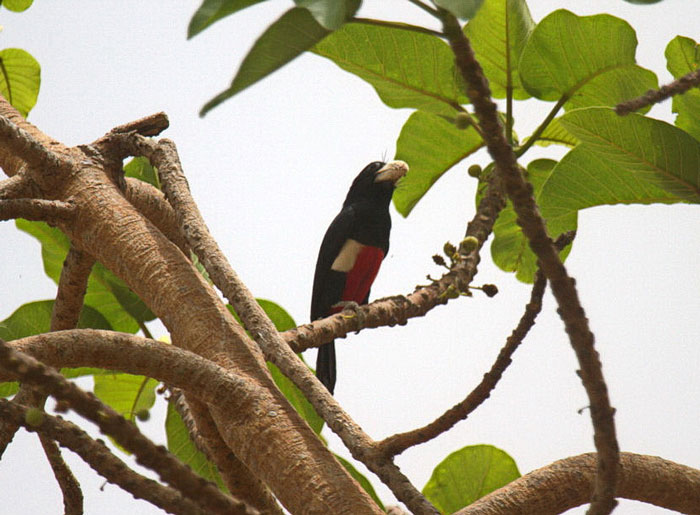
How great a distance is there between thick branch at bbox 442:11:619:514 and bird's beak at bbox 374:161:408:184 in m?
1.67

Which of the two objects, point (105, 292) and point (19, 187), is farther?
point (105, 292)

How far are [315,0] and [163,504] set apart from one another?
0.54 meters

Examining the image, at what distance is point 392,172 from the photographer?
3133mm

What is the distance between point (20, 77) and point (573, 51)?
168 cm

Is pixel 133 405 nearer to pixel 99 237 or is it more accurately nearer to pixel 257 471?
pixel 99 237

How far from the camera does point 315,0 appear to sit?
0.78 meters

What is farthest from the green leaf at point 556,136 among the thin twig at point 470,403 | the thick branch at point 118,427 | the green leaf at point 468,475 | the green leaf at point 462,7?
the thick branch at point 118,427

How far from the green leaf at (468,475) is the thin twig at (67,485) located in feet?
2.30

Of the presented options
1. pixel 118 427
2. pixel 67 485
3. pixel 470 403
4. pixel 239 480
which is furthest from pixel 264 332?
pixel 118 427

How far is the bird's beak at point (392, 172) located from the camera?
2.61 metres

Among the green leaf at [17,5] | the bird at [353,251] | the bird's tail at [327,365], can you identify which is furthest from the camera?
the bird at [353,251]

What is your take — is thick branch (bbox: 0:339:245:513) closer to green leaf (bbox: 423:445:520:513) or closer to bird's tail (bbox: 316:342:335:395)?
green leaf (bbox: 423:445:520:513)

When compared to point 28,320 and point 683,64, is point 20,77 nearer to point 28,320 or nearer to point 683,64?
point 28,320

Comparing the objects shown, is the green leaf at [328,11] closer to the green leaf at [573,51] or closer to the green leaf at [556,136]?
the green leaf at [573,51]
